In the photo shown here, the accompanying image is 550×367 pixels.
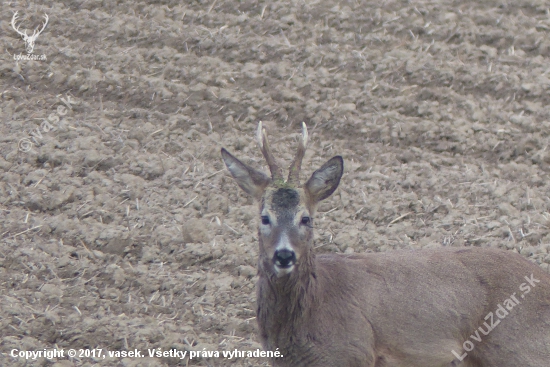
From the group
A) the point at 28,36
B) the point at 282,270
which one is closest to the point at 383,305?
the point at 282,270

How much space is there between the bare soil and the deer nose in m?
1.62

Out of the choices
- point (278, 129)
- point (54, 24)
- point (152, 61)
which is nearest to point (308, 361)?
point (278, 129)

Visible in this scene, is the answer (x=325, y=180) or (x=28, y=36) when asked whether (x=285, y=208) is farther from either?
(x=28, y=36)

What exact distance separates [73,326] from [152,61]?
5548 millimetres

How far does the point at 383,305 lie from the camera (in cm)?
618

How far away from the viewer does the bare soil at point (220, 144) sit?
25.2 ft

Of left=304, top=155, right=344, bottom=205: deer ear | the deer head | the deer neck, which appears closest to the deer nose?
the deer head

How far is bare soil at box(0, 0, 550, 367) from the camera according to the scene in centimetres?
770

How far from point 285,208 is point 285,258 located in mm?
475

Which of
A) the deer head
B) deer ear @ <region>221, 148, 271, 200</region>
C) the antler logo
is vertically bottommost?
the deer head

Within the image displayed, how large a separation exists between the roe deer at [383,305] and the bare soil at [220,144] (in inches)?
47.2

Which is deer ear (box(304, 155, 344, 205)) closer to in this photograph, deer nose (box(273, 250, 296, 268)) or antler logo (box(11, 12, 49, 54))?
deer nose (box(273, 250, 296, 268))

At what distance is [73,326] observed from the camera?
7.13m

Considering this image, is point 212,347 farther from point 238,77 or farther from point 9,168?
point 238,77
